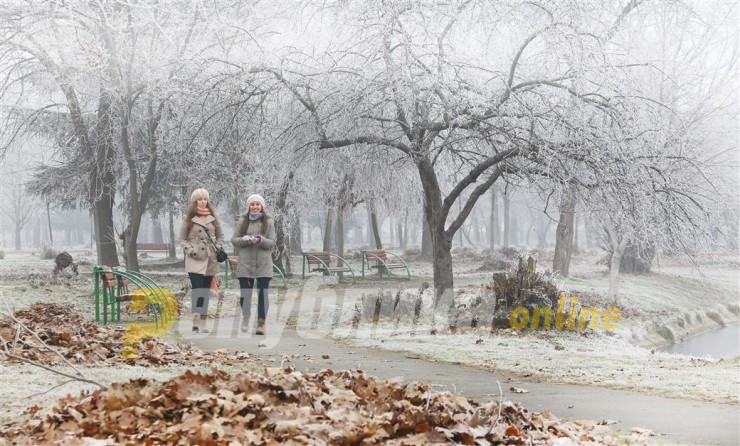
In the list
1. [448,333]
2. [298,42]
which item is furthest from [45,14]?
[448,333]

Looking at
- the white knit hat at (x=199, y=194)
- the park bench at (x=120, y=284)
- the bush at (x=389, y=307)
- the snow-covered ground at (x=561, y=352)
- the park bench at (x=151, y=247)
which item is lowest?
the snow-covered ground at (x=561, y=352)

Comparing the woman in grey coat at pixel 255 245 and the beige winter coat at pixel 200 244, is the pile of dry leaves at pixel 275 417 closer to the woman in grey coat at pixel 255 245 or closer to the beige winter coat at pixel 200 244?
the woman in grey coat at pixel 255 245

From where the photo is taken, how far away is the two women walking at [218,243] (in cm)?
951

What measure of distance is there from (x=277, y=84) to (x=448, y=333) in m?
5.45

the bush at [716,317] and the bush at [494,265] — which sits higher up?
the bush at [494,265]

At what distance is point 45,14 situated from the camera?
15648 millimetres

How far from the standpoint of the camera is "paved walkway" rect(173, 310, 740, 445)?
18.2 feet

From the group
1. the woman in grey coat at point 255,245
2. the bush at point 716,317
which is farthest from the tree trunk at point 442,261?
the bush at point 716,317

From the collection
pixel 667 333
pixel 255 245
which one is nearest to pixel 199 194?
pixel 255 245

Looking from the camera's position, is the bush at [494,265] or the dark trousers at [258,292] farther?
the bush at [494,265]

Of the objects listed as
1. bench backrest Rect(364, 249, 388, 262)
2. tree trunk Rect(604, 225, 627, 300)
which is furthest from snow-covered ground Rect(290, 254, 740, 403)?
bench backrest Rect(364, 249, 388, 262)

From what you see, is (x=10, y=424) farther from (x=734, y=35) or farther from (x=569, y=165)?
(x=734, y=35)

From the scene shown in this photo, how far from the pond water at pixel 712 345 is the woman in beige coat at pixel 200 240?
11.5 m

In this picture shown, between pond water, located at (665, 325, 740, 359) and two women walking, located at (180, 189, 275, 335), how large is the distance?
11130 mm
